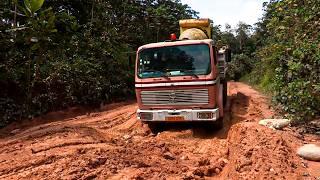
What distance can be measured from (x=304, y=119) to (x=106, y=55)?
11386 mm

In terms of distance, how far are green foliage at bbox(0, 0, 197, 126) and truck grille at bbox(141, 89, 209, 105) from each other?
150 cm

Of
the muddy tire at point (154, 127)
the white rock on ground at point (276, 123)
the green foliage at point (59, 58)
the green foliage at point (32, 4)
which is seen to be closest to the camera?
the white rock on ground at point (276, 123)

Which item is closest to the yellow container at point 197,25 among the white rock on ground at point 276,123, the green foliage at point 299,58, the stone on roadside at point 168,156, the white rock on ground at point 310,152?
the green foliage at point 299,58

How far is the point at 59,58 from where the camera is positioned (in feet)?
50.3

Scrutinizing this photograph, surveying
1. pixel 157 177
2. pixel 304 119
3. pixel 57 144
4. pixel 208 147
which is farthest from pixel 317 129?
pixel 57 144

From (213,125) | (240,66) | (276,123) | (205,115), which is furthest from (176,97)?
(240,66)

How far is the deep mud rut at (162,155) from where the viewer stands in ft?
18.4

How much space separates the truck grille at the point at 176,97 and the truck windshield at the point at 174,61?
15.4 inches

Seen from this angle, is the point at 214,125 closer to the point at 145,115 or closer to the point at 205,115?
the point at 205,115

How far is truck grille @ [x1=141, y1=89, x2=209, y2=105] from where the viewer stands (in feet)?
28.3

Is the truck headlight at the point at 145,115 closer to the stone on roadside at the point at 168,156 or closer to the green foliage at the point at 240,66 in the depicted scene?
the stone on roadside at the point at 168,156

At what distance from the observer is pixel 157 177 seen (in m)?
5.48

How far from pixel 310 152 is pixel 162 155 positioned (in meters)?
2.50

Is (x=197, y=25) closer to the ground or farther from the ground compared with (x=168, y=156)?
farther from the ground
